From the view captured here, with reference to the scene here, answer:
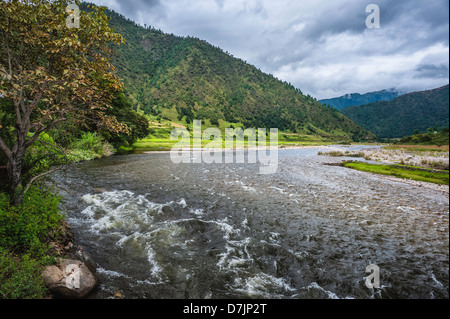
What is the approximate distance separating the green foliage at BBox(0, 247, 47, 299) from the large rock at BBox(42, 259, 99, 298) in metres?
0.30

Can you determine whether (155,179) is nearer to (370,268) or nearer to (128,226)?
(128,226)

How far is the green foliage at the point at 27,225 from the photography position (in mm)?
7828

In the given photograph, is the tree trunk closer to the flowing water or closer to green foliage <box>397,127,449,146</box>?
the flowing water

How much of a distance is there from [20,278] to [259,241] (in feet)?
33.8

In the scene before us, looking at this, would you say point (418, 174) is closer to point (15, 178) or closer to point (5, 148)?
point (15, 178)

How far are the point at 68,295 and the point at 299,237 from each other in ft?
37.8

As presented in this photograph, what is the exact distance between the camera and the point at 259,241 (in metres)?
12.4

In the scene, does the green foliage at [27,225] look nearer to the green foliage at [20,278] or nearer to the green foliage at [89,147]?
the green foliage at [20,278]

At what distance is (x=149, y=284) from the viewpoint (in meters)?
8.37

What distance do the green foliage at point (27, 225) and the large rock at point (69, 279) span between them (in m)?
0.94

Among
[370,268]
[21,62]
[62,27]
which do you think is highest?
[62,27]

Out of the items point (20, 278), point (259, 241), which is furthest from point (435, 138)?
point (20, 278)
